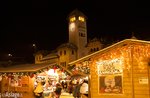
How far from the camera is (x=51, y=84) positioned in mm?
22188

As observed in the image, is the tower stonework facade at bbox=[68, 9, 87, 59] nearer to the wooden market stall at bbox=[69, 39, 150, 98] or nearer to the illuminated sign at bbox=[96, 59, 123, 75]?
the wooden market stall at bbox=[69, 39, 150, 98]

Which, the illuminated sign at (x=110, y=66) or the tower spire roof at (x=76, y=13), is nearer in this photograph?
the illuminated sign at (x=110, y=66)

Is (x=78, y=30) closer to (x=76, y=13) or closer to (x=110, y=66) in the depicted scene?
(x=76, y=13)

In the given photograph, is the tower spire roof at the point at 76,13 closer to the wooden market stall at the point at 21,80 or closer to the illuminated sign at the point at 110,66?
the wooden market stall at the point at 21,80

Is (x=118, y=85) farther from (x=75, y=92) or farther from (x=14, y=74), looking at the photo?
(x=14, y=74)

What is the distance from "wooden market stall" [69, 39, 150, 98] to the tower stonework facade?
3631 centimetres

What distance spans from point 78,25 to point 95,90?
3898 centimetres

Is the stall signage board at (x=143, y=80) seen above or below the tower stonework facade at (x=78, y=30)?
below

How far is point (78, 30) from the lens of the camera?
2063 inches

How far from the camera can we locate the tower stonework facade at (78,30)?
5156 cm

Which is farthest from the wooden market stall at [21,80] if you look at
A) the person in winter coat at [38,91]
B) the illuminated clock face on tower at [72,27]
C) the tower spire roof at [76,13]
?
the tower spire roof at [76,13]

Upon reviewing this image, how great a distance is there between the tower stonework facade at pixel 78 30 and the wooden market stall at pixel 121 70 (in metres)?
→ 36.3

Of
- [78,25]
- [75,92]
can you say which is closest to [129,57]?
[75,92]

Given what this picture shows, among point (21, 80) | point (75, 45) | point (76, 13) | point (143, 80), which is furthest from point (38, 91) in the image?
point (76, 13)
